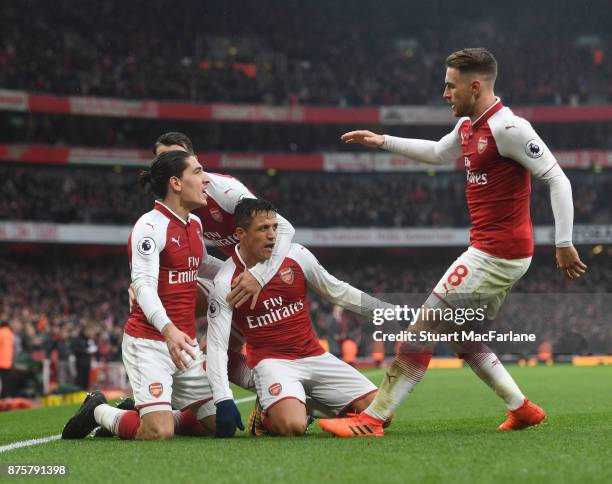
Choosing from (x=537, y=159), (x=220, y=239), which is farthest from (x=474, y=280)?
(x=220, y=239)

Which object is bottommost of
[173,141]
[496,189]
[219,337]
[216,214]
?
[219,337]

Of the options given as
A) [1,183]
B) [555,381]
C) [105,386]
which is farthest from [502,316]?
[1,183]

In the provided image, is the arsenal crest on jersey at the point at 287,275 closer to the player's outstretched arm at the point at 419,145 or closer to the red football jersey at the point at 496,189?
the player's outstretched arm at the point at 419,145

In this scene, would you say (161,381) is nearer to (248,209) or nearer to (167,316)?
(167,316)

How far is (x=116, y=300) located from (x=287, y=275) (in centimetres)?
2461

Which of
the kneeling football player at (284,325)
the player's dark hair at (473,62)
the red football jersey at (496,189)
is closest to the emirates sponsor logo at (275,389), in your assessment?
the kneeling football player at (284,325)

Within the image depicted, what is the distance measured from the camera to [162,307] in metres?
5.45

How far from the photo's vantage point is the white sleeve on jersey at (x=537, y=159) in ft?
16.2

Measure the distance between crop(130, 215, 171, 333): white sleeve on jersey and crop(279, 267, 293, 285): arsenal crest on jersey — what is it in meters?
0.81

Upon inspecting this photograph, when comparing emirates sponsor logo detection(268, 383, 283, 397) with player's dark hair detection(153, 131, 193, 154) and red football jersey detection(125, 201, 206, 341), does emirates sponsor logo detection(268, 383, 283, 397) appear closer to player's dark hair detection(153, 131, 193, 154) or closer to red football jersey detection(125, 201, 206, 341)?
red football jersey detection(125, 201, 206, 341)

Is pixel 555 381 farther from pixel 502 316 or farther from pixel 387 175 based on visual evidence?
pixel 387 175

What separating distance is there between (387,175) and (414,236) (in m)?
3.97

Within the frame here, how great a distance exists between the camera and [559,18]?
131 feet

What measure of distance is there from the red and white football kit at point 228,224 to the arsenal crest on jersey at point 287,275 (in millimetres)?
64
